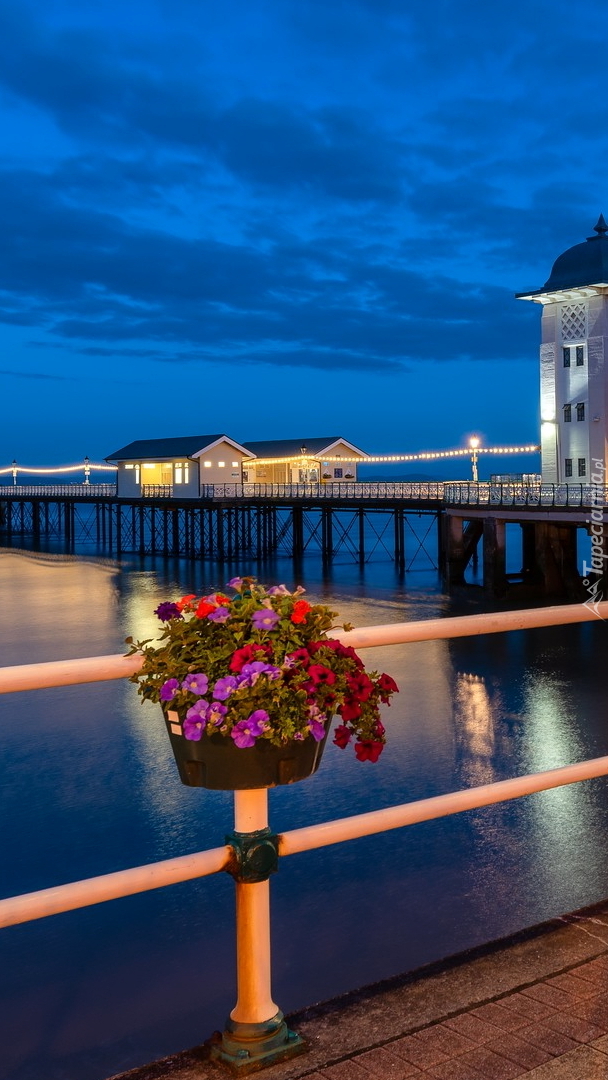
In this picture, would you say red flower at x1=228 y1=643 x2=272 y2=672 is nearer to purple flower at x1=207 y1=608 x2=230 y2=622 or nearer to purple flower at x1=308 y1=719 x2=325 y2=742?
purple flower at x1=207 y1=608 x2=230 y2=622

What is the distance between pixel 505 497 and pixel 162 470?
33618 mm

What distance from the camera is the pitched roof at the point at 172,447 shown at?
205 ft

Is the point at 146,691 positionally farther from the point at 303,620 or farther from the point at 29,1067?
the point at 29,1067

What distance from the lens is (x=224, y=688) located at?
8.02 ft

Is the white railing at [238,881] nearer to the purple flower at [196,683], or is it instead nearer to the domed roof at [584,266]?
the purple flower at [196,683]

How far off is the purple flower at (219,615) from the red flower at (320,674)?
0.27 m

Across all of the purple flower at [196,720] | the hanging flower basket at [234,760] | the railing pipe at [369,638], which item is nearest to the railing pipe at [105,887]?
the hanging flower basket at [234,760]

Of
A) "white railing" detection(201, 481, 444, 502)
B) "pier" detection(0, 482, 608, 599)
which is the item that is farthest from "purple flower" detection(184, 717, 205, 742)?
"white railing" detection(201, 481, 444, 502)

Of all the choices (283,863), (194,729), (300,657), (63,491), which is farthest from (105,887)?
(63,491)

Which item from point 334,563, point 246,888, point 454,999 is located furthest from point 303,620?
point 334,563

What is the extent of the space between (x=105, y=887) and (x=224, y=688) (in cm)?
59

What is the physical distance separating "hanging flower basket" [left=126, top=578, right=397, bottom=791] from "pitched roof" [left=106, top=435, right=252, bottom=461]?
5996 cm

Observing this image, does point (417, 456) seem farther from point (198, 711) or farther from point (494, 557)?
point (198, 711)

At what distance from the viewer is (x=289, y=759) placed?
8.43 ft
